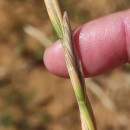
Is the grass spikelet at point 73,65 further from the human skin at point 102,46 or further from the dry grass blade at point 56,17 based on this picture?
the human skin at point 102,46

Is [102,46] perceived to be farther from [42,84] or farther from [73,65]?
[42,84]

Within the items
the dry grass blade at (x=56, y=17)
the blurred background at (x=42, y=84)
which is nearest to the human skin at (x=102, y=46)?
the dry grass blade at (x=56, y=17)

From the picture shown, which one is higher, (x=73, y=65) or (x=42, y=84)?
(x=73, y=65)

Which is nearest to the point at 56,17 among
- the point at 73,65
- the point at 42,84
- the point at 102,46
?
the point at 73,65

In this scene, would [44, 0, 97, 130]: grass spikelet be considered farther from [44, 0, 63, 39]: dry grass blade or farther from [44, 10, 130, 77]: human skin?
[44, 10, 130, 77]: human skin

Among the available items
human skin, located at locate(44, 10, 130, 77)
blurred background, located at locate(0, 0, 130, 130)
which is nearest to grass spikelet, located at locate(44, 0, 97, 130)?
human skin, located at locate(44, 10, 130, 77)
